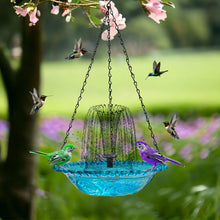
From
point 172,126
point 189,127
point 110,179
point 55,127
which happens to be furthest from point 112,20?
point 189,127

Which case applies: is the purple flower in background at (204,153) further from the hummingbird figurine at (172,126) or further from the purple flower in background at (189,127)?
the hummingbird figurine at (172,126)

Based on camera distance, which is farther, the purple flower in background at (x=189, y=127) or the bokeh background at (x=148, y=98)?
the purple flower in background at (x=189, y=127)

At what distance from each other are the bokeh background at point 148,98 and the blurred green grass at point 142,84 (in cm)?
3

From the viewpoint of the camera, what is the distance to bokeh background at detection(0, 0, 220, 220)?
4113mm

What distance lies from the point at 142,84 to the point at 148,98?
1.37 meters

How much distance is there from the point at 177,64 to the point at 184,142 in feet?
30.1

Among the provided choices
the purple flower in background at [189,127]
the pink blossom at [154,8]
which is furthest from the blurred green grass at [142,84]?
the pink blossom at [154,8]

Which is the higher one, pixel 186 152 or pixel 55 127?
pixel 55 127

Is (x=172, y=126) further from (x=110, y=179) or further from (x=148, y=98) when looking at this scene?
(x=148, y=98)

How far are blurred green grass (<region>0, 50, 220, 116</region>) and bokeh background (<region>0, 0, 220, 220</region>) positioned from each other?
3cm

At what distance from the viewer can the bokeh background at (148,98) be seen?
4113 millimetres

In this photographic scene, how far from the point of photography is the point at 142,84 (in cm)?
1141

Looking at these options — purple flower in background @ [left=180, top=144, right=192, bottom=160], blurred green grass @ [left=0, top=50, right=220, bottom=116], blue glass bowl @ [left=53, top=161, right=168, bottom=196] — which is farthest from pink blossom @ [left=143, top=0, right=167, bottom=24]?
blurred green grass @ [left=0, top=50, right=220, bottom=116]

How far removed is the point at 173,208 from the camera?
4.23 meters
